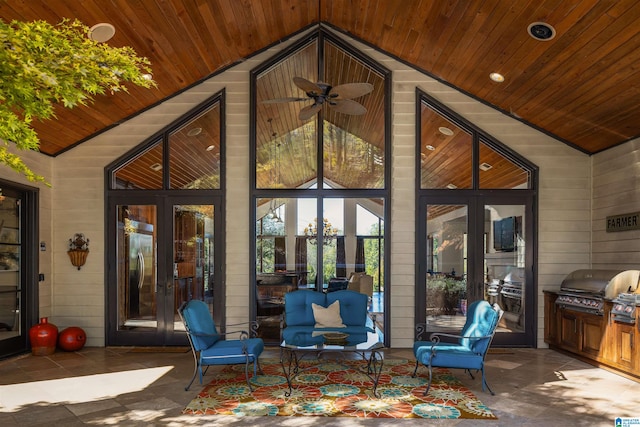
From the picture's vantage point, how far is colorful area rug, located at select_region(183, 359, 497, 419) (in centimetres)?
463

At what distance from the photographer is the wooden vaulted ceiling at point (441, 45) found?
4.96 m

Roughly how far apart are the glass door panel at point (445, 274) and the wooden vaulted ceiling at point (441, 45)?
2.03 metres

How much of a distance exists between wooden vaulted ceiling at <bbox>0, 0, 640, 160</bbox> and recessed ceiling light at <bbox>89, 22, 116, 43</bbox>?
6 cm

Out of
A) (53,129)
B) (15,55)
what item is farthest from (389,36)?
(15,55)

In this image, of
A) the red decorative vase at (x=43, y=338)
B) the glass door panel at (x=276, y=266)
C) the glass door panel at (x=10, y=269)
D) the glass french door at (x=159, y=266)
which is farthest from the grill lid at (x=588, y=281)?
the glass door panel at (x=10, y=269)

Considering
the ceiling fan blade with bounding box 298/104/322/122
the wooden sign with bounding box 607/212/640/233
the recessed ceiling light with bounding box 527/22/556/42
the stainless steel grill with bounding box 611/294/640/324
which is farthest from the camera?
the wooden sign with bounding box 607/212/640/233

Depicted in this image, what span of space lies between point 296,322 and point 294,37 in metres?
4.30

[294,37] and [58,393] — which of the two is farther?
[294,37]

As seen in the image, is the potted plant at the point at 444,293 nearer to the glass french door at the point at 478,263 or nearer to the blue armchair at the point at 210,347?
the glass french door at the point at 478,263

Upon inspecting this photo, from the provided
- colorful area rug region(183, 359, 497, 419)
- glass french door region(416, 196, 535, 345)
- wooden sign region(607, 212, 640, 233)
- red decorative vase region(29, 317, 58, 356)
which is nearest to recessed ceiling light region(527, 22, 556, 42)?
wooden sign region(607, 212, 640, 233)

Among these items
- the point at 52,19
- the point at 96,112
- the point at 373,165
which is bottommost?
the point at 373,165

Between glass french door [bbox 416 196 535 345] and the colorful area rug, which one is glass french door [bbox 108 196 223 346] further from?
glass french door [bbox 416 196 535 345]

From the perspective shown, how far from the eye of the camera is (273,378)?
18.9ft

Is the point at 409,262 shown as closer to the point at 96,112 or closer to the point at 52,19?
the point at 96,112
